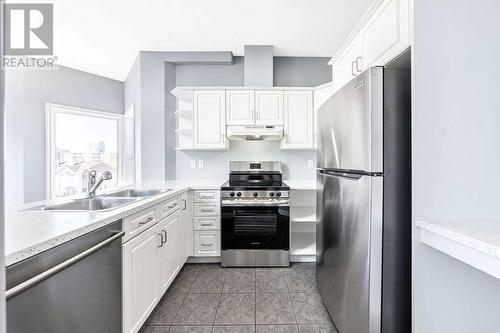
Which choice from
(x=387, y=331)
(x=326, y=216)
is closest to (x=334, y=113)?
(x=326, y=216)

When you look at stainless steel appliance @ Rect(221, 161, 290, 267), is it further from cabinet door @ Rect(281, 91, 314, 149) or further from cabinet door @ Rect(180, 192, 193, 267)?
cabinet door @ Rect(281, 91, 314, 149)

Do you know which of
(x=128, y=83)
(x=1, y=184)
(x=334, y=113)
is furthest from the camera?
(x=128, y=83)

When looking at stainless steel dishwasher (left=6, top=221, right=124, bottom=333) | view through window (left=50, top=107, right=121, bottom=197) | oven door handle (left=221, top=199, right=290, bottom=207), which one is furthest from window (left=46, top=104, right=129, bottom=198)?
stainless steel dishwasher (left=6, top=221, right=124, bottom=333)

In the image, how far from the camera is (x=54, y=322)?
86 cm

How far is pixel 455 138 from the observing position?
0.98 m

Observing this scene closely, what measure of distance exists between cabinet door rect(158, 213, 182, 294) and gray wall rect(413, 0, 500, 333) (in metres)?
1.66

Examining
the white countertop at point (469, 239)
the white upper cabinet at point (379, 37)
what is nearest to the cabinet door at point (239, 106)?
the white upper cabinet at point (379, 37)

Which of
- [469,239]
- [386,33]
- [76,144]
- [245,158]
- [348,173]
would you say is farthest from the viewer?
[76,144]

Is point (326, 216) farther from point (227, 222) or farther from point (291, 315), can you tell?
point (227, 222)

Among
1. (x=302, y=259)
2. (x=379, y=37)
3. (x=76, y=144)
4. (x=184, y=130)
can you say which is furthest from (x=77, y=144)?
(x=379, y=37)

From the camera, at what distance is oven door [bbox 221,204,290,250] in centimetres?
248

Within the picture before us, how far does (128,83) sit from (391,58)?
12.5ft

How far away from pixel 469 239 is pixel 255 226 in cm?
191

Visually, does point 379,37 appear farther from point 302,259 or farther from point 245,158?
point 302,259
